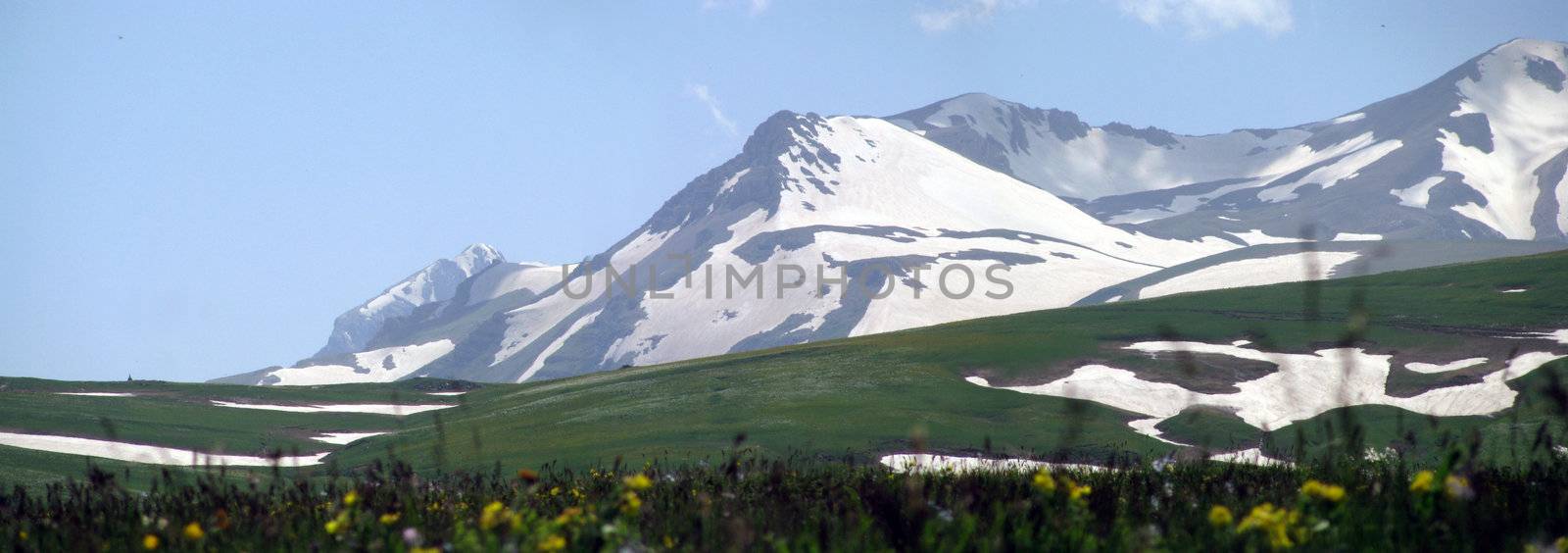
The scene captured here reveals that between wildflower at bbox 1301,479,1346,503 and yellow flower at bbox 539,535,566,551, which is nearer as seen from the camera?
yellow flower at bbox 539,535,566,551

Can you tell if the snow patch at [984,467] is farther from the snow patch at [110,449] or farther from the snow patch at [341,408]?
the snow patch at [341,408]

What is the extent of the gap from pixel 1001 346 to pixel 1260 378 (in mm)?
15230

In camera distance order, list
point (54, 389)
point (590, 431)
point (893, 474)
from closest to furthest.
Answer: point (893, 474), point (590, 431), point (54, 389)

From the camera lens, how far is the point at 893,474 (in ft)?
40.9

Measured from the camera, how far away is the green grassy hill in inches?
1604

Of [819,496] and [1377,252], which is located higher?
[1377,252]

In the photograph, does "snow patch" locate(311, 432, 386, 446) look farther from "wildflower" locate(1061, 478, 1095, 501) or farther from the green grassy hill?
"wildflower" locate(1061, 478, 1095, 501)

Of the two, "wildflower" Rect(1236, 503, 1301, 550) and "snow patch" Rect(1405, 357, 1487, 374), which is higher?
"snow patch" Rect(1405, 357, 1487, 374)

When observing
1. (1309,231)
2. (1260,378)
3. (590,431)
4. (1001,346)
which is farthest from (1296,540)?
(1001,346)

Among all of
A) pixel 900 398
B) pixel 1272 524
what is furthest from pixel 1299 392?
pixel 1272 524

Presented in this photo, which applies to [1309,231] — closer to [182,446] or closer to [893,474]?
[893,474]

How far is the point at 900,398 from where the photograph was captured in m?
51.1

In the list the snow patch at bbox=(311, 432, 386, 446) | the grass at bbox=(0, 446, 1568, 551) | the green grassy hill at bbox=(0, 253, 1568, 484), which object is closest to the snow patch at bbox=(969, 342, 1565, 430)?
the green grassy hill at bbox=(0, 253, 1568, 484)

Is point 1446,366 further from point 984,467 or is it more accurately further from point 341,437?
point 341,437
